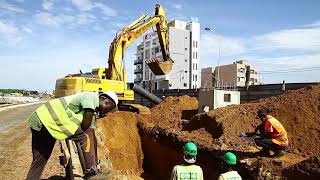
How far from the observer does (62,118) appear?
4.86 m

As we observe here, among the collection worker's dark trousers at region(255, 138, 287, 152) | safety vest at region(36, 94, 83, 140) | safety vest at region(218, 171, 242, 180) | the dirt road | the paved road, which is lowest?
the paved road

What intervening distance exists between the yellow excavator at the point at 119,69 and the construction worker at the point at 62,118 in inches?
403

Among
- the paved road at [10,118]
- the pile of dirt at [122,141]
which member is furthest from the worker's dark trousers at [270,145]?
the paved road at [10,118]

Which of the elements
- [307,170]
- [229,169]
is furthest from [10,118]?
[229,169]

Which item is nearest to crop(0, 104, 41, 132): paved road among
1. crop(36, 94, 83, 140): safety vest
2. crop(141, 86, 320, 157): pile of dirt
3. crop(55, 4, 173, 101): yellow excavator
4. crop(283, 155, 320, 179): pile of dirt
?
crop(55, 4, 173, 101): yellow excavator

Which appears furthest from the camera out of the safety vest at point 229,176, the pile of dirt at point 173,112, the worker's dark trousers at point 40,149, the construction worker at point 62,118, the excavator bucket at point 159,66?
the excavator bucket at point 159,66

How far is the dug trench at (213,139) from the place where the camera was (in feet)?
25.0

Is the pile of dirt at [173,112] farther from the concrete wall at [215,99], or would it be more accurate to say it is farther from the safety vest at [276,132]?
the safety vest at [276,132]

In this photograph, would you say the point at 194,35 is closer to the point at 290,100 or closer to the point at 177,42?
the point at 177,42

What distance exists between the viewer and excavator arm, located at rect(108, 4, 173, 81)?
16.9 metres

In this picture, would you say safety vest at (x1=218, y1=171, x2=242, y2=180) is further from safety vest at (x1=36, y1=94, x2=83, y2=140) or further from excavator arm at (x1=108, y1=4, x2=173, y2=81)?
excavator arm at (x1=108, y1=4, x2=173, y2=81)

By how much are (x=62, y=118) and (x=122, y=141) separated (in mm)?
9045

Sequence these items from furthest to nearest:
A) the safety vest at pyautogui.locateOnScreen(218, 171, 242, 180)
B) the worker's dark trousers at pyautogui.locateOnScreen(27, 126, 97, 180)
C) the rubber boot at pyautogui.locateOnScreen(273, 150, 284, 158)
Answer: the rubber boot at pyautogui.locateOnScreen(273, 150, 284, 158) → the worker's dark trousers at pyautogui.locateOnScreen(27, 126, 97, 180) → the safety vest at pyautogui.locateOnScreen(218, 171, 242, 180)

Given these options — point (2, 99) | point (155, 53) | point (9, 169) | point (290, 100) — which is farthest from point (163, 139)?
point (155, 53)
